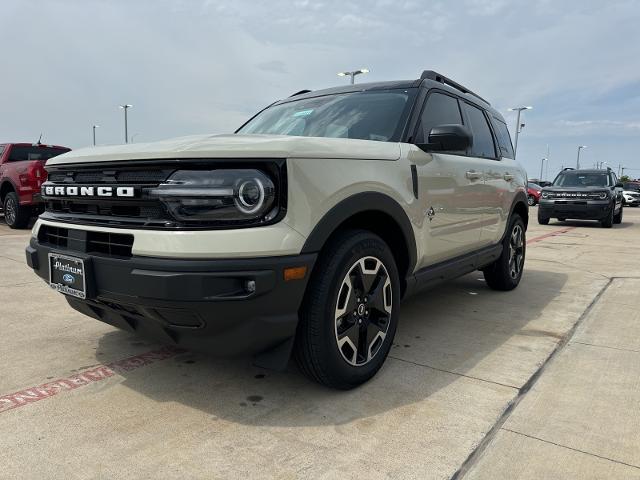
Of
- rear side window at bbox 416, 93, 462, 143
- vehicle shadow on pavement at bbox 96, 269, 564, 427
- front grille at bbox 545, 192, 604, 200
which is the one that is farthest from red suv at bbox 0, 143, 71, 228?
front grille at bbox 545, 192, 604, 200

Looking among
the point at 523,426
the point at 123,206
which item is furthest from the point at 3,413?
the point at 523,426

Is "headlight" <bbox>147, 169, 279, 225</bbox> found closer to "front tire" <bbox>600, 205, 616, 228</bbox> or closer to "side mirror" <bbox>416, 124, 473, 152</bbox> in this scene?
"side mirror" <bbox>416, 124, 473, 152</bbox>

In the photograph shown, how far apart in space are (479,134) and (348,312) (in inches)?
102

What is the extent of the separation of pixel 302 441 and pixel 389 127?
6.40ft

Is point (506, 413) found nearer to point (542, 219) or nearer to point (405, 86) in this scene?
point (405, 86)

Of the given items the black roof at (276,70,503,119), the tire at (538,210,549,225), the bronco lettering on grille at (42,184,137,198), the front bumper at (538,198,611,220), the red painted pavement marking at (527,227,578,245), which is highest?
the black roof at (276,70,503,119)

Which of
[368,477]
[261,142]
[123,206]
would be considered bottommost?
[368,477]

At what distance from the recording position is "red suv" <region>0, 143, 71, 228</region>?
9805 millimetres

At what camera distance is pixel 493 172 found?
446cm

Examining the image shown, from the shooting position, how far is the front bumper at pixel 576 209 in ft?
43.8

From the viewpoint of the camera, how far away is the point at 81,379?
9.22 feet

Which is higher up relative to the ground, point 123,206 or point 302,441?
point 123,206

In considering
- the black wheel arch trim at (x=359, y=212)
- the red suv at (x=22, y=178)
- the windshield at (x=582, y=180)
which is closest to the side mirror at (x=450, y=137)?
the black wheel arch trim at (x=359, y=212)

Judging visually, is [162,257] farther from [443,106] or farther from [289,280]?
[443,106]
